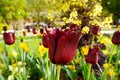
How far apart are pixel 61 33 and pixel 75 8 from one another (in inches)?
235

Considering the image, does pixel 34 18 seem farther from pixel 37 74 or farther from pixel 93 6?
Result: pixel 37 74

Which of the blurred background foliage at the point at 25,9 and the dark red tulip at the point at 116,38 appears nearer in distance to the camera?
the dark red tulip at the point at 116,38

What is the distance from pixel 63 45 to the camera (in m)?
1.94

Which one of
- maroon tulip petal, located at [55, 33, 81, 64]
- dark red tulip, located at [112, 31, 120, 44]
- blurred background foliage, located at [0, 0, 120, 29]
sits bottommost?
blurred background foliage, located at [0, 0, 120, 29]

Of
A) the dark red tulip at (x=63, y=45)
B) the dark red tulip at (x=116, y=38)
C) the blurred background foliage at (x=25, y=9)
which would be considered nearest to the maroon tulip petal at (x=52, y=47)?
the dark red tulip at (x=63, y=45)

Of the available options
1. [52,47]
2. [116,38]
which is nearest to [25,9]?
[116,38]

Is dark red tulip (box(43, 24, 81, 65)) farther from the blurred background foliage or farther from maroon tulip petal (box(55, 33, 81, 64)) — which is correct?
the blurred background foliage

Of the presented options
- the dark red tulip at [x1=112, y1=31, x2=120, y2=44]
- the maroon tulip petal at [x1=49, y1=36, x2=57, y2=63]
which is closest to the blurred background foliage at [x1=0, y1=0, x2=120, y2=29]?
the dark red tulip at [x1=112, y1=31, x2=120, y2=44]

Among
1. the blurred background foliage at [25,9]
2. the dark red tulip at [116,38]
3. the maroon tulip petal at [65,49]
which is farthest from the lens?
the blurred background foliage at [25,9]

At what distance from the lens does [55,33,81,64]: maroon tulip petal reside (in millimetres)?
1924

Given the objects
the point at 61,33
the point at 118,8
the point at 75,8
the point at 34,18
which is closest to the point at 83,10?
the point at 75,8

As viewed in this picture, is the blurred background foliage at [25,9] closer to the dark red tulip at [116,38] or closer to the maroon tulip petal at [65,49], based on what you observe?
the dark red tulip at [116,38]

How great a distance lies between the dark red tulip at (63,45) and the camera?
1.93 metres

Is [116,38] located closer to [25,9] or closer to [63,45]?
[63,45]
